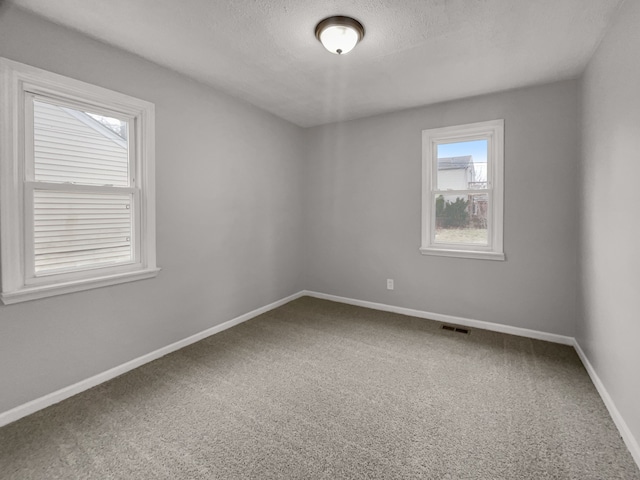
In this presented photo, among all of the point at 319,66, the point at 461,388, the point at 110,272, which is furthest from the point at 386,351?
the point at 319,66

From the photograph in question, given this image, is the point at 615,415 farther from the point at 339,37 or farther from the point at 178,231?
the point at 178,231

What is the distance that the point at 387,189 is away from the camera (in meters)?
3.84

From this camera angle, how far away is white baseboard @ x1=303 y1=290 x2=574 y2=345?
298cm

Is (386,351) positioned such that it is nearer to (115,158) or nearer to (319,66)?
(319,66)

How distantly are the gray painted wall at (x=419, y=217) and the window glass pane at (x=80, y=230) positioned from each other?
8.45ft

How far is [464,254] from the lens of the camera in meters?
3.37

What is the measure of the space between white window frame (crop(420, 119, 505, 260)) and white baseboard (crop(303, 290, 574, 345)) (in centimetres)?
74

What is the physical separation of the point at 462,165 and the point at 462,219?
2.04 ft

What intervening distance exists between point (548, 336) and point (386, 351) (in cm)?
168

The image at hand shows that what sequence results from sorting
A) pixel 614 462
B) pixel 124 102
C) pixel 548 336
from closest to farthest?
1. pixel 614 462
2. pixel 124 102
3. pixel 548 336

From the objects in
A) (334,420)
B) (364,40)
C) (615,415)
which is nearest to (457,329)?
(615,415)

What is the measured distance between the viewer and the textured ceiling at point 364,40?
6.09 ft

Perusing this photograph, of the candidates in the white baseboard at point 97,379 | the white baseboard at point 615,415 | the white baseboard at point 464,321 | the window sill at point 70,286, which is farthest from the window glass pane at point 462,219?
the window sill at point 70,286

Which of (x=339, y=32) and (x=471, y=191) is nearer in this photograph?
(x=339, y=32)
